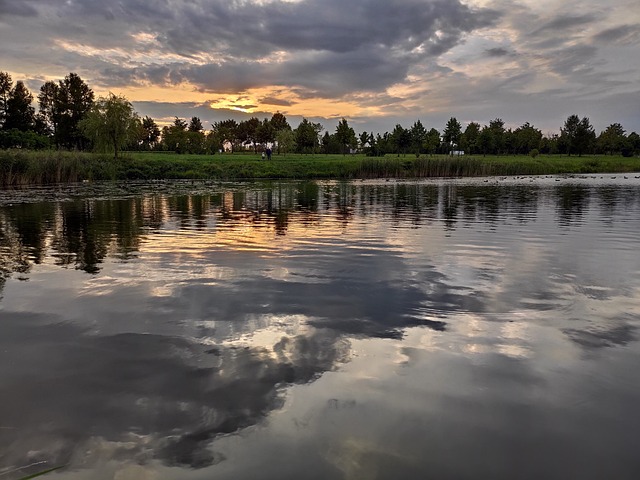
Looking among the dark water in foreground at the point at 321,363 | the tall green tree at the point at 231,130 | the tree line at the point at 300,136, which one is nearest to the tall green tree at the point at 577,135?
the tree line at the point at 300,136

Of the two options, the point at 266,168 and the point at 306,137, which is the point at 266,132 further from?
the point at 266,168

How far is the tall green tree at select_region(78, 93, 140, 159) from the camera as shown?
241 feet

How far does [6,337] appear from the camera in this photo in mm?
7879

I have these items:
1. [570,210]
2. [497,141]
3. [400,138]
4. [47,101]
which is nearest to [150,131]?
[47,101]

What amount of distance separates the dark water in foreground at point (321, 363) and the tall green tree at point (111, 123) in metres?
65.8

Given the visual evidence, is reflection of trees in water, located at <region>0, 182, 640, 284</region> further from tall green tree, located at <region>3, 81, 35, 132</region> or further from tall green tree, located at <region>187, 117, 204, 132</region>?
tall green tree, located at <region>187, 117, 204, 132</region>

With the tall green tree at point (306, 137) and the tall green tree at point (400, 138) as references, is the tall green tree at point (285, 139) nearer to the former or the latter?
the tall green tree at point (306, 137)

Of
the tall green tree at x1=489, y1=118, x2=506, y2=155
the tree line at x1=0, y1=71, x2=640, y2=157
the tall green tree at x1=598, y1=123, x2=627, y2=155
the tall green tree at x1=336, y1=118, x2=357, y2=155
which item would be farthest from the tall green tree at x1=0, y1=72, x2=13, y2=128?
the tall green tree at x1=598, y1=123, x2=627, y2=155

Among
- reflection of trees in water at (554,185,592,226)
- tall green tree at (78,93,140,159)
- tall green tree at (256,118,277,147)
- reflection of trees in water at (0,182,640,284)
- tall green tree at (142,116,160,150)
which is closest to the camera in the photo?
reflection of trees in water at (0,182,640,284)

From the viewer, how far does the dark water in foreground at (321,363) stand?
470cm

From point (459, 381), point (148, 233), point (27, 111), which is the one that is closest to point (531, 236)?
point (459, 381)

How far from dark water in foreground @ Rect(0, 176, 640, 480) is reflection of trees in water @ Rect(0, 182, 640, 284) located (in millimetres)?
779

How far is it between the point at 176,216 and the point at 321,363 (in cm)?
2062

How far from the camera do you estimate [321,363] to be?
6824 millimetres
